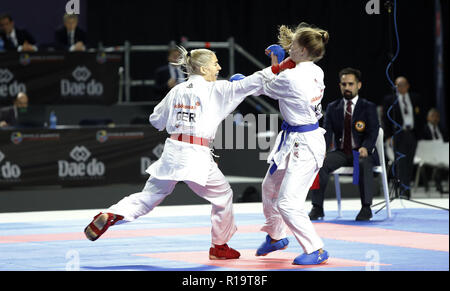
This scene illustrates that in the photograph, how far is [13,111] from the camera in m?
10.3

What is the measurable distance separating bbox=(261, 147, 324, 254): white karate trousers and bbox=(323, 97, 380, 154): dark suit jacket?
9.50 feet

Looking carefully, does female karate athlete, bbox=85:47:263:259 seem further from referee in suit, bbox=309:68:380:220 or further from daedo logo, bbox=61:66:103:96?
daedo logo, bbox=61:66:103:96

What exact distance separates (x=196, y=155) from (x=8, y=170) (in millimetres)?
4855

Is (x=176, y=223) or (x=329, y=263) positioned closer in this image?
(x=329, y=263)

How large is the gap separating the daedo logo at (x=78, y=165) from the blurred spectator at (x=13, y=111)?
97cm

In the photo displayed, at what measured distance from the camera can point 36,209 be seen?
976 centimetres

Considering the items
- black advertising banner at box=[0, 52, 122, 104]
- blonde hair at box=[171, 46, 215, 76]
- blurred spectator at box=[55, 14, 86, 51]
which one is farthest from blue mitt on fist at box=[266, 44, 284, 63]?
blurred spectator at box=[55, 14, 86, 51]

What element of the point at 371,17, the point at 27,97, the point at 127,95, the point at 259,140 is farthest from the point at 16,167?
the point at 371,17

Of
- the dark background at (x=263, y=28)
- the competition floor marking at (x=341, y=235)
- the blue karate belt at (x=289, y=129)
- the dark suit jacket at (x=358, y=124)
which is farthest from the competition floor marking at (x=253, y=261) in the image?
the dark background at (x=263, y=28)

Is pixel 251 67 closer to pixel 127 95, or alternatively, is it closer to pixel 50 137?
pixel 127 95

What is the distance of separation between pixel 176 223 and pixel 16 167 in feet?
8.58

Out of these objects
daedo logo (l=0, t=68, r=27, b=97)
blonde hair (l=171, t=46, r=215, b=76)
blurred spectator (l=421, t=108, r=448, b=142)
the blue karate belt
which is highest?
blonde hair (l=171, t=46, r=215, b=76)

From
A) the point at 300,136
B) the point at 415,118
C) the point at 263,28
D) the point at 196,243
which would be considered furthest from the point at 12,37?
the point at 300,136

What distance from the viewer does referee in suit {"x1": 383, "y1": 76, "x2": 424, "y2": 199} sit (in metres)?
11.2
